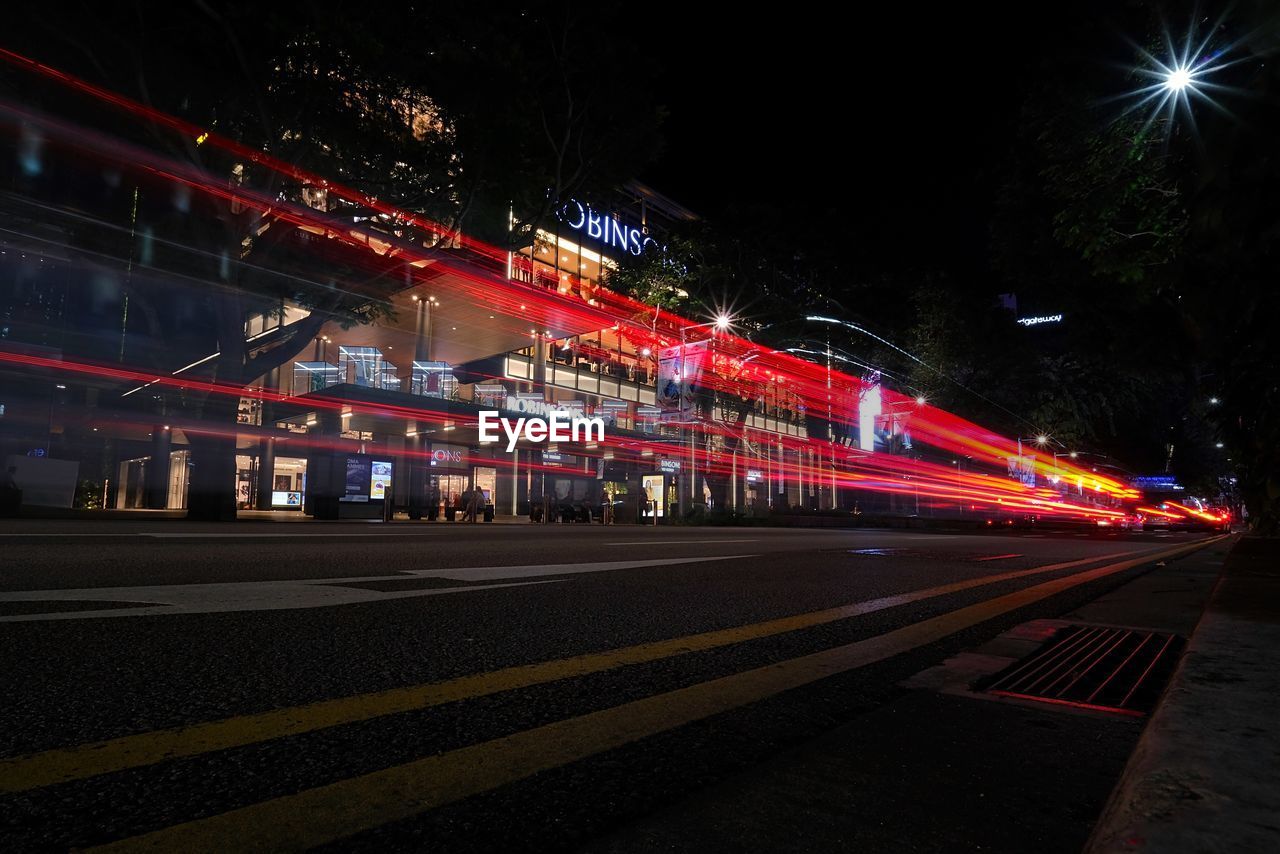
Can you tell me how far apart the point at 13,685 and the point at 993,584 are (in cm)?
651

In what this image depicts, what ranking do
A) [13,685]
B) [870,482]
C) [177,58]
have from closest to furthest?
[13,685], [177,58], [870,482]

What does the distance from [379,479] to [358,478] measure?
87 cm

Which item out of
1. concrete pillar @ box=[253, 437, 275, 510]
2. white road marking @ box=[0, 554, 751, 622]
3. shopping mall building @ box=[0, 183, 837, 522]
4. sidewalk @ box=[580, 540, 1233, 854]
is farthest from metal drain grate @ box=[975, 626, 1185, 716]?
concrete pillar @ box=[253, 437, 275, 510]

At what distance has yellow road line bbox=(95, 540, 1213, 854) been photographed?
1.26 m

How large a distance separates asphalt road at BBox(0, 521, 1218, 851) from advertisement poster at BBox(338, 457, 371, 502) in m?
24.1

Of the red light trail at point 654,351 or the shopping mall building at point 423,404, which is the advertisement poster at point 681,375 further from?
the red light trail at point 654,351

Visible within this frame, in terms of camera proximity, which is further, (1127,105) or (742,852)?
(1127,105)

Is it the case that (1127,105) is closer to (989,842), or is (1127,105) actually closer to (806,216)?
(989,842)

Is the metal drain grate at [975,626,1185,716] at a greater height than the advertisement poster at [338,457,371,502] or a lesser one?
lesser

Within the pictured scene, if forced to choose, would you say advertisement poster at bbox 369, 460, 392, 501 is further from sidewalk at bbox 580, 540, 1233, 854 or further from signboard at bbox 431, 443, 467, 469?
sidewalk at bbox 580, 540, 1233, 854

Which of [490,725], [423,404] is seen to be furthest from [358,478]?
[490,725]

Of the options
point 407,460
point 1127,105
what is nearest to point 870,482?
point 407,460

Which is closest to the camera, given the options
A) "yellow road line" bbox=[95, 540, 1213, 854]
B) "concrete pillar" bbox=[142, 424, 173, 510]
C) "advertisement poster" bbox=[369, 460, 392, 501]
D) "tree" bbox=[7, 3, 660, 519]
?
"yellow road line" bbox=[95, 540, 1213, 854]

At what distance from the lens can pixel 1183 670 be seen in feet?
7.48
